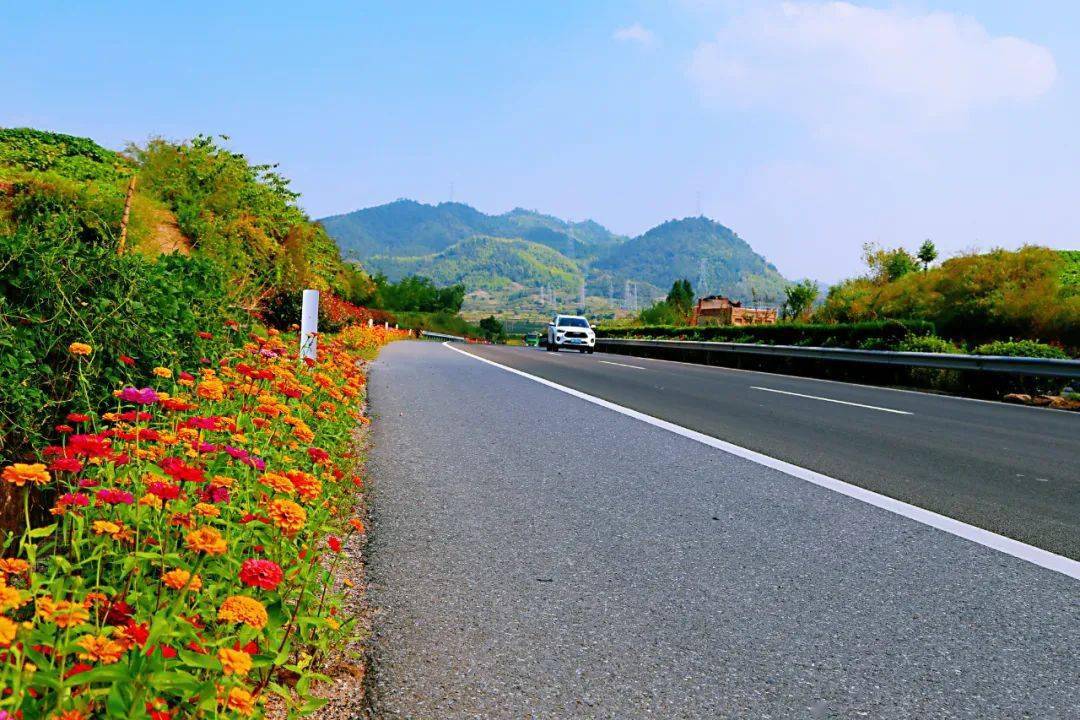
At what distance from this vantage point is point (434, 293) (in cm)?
16238

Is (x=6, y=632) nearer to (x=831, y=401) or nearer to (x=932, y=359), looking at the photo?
(x=831, y=401)

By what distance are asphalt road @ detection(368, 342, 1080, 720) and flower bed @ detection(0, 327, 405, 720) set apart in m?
0.37

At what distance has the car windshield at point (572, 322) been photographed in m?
36.5

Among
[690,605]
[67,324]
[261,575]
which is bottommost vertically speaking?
[690,605]

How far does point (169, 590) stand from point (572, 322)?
34.3m

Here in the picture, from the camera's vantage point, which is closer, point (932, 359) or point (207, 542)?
point (207, 542)

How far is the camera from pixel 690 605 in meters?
3.32

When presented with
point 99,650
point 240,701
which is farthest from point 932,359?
point 99,650

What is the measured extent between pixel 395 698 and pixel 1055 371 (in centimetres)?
1383

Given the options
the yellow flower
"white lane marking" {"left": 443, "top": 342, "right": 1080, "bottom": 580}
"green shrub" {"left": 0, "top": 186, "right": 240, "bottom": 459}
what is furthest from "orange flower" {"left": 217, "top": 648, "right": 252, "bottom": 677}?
"white lane marking" {"left": 443, "top": 342, "right": 1080, "bottom": 580}

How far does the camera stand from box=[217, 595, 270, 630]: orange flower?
6.38 ft

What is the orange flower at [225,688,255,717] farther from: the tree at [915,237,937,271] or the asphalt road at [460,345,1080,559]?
the tree at [915,237,937,271]

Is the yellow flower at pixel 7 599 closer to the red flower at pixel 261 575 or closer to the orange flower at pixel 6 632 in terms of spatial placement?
the orange flower at pixel 6 632

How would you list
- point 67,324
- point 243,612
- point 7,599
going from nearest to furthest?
point 7,599 → point 243,612 → point 67,324
